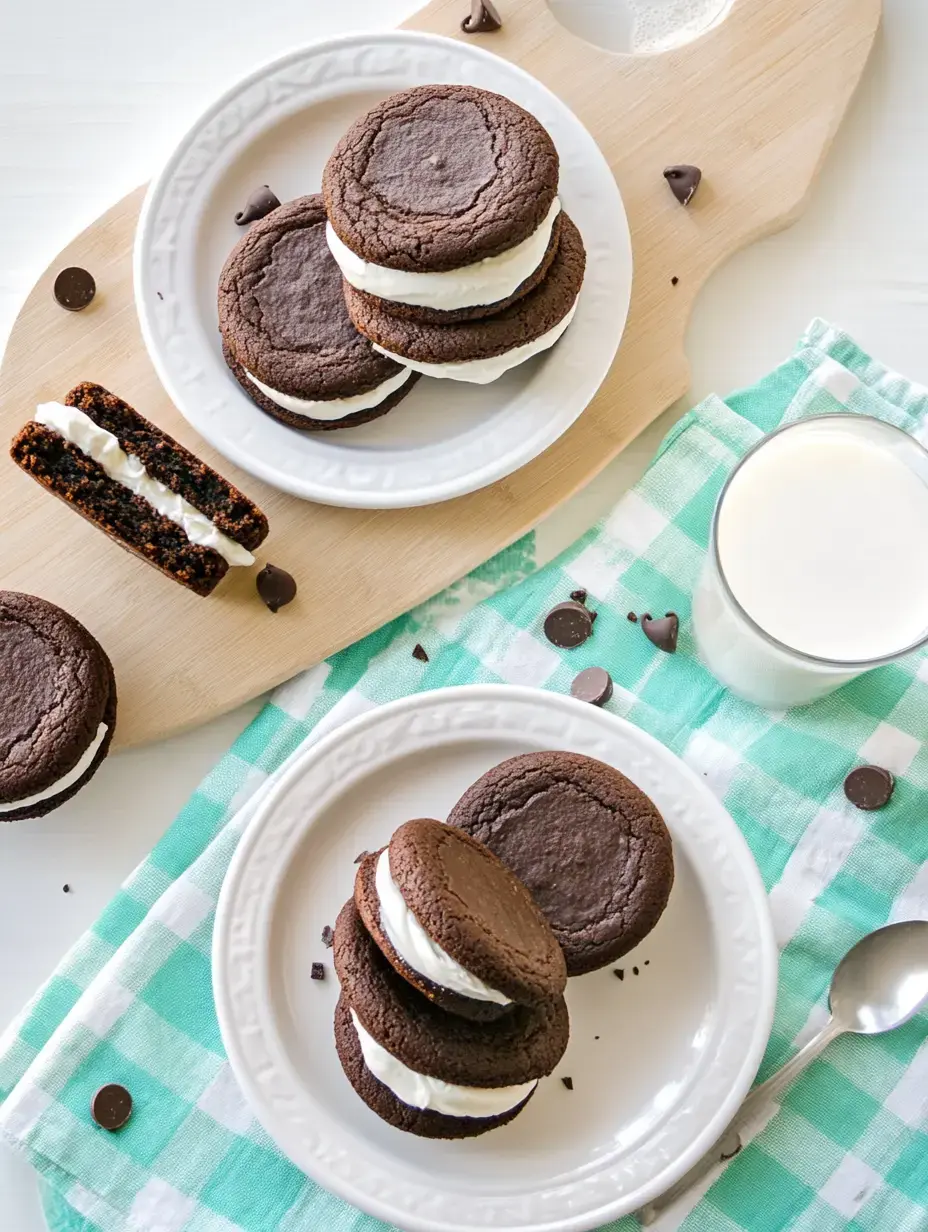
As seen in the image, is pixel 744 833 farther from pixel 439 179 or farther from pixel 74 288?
pixel 74 288

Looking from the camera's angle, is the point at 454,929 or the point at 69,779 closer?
the point at 454,929

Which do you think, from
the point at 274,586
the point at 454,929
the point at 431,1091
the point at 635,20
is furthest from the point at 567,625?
the point at 635,20

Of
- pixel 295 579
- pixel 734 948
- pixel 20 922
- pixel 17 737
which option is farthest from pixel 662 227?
pixel 20 922

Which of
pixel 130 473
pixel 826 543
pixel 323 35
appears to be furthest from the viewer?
pixel 323 35

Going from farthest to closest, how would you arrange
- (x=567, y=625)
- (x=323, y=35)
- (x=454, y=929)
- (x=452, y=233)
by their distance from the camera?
(x=323, y=35), (x=567, y=625), (x=452, y=233), (x=454, y=929)

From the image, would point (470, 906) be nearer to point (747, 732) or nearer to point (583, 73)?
point (747, 732)

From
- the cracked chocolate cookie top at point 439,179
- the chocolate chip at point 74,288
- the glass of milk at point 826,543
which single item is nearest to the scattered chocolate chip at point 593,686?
the glass of milk at point 826,543

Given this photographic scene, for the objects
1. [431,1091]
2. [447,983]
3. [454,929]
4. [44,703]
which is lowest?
[431,1091]
